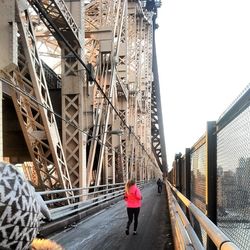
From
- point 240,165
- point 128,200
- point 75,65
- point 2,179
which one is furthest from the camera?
point 75,65

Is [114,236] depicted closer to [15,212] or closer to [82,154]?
[82,154]

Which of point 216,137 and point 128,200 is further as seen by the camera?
point 128,200

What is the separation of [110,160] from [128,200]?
20.4 m

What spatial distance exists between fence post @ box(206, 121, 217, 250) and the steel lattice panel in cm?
25

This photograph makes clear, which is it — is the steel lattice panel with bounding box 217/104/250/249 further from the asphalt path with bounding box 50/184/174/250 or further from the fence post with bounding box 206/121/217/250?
the asphalt path with bounding box 50/184/174/250

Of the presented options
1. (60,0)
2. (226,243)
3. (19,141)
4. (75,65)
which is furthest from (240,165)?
(19,141)

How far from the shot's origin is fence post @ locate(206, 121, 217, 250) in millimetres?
5598

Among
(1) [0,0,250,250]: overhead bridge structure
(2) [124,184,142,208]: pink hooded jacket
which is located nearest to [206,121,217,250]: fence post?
(1) [0,0,250,250]: overhead bridge structure

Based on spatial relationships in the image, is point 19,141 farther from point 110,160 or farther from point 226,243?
point 226,243

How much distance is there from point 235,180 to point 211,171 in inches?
64.4

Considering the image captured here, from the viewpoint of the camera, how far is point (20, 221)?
2.07 metres

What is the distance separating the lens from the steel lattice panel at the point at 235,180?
357 cm

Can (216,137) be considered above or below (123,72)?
below

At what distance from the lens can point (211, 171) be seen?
225 inches
